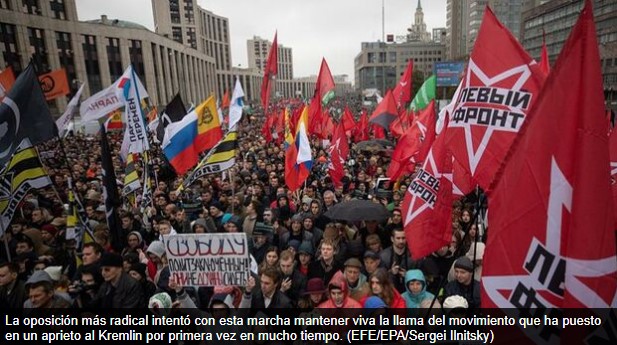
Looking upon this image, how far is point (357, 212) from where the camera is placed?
19.0 feet

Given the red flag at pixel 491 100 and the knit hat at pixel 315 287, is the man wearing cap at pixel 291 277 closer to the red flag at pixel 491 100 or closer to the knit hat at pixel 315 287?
the knit hat at pixel 315 287

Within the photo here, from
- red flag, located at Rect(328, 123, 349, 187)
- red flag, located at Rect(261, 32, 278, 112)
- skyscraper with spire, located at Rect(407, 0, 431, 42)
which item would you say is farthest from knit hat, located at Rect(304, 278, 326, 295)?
skyscraper with spire, located at Rect(407, 0, 431, 42)

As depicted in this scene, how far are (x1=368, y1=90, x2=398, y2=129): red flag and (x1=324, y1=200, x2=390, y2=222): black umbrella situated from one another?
6.94m

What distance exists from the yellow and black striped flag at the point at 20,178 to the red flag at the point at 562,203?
547cm

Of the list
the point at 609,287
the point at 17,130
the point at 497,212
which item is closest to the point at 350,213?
the point at 497,212

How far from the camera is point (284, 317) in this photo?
354 cm

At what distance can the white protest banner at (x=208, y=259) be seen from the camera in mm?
3359

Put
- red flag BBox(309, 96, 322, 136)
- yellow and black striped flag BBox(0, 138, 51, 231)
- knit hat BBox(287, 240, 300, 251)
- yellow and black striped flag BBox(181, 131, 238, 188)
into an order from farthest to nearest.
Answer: red flag BBox(309, 96, 322, 136) → yellow and black striped flag BBox(181, 131, 238, 188) → knit hat BBox(287, 240, 300, 251) → yellow and black striped flag BBox(0, 138, 51, 231)

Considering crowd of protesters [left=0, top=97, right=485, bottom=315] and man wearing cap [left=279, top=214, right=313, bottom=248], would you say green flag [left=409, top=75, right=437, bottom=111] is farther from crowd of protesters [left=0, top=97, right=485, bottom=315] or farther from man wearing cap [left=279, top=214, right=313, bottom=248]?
man wearing cap [left=279, top=214, right=313, bottom=248]

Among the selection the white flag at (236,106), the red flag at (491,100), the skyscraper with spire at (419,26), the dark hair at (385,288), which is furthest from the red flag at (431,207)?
the skyscraper with spire at (419,26)

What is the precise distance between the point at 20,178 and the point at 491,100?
5747mm

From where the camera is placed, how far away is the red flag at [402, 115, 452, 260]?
4.23 m

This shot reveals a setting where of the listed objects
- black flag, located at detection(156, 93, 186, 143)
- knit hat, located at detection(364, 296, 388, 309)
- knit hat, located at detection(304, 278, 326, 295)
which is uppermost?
black flag, located at detection(156, 93, 186, 143)

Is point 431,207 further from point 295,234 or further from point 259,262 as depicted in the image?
point 259,262
